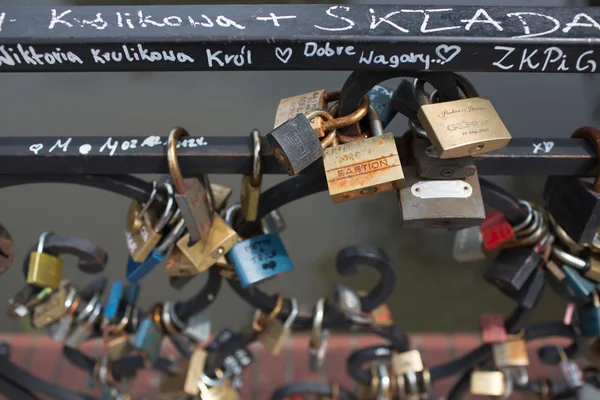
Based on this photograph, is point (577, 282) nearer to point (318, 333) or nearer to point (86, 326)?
point (318, 333)

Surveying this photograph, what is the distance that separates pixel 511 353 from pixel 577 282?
26 centimetres

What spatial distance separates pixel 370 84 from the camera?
70 centimetres

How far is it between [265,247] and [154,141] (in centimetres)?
25

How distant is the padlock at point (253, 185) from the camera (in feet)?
2.47

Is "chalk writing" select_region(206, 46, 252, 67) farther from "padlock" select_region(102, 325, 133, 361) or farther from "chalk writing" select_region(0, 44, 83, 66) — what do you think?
"padlock" select_region(102, 325, 133, 361)

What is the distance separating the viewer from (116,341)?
3.92ft

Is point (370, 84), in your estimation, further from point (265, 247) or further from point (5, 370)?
point (5, 370)

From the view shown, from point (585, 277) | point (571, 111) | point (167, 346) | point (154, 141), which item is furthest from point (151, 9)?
point (167, 346)

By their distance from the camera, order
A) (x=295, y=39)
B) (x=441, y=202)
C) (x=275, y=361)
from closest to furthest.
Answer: (x=295, y=39) → (x=441, y=202) → (x=275, y=361)

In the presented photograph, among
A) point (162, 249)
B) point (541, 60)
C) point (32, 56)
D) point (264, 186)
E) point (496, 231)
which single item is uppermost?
point (32, 56)

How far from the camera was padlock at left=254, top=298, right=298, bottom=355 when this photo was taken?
1.10m

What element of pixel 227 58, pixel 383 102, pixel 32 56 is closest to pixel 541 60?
pixel 383 102

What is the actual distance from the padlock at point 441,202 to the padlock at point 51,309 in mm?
718

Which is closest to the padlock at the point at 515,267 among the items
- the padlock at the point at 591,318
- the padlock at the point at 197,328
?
the padlock at the point at 591,318
